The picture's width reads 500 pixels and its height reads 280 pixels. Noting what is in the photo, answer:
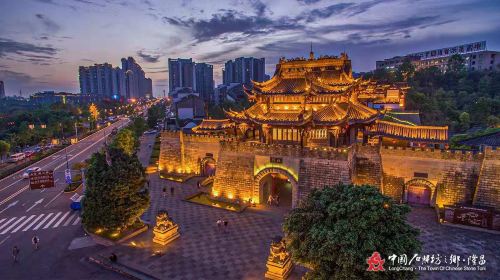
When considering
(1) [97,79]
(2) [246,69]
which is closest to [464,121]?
(2) [246,69]

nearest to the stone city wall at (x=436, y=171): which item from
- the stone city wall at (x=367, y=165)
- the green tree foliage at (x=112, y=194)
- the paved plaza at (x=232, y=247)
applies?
→ the stone city wall at (x=367, y=165)

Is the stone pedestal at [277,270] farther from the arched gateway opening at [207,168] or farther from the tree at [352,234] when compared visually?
the arched gateway opening at [207,168]

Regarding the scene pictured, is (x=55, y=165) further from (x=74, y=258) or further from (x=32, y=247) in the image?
(x=74, y=258)

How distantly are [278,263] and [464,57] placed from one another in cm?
10441

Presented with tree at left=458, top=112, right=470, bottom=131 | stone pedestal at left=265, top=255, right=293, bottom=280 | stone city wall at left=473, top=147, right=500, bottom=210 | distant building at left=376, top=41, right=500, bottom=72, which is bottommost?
stone pedestal at left=265, top=255, right=293, bottom=280

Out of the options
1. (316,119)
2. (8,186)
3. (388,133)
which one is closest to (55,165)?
(8,186)

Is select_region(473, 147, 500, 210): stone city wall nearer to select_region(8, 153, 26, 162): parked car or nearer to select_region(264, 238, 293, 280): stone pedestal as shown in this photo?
select_region(264, 238, 293, 280): stone pedestal

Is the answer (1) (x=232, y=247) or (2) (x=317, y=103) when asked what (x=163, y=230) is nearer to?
(1) (x=232, y=247)

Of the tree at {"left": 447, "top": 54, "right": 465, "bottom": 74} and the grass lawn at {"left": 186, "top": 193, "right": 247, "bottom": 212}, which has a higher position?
the tree at {"left": 447, "top": 54, "right": 465, "bottom": 74}

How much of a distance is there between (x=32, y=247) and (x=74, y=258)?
4.21 meters

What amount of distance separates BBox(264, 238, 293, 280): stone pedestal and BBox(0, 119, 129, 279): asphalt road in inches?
355

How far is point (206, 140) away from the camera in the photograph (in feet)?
114

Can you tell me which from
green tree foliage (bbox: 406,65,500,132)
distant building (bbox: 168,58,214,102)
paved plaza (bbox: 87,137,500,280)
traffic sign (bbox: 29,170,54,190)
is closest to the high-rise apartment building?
distant building (bbox: 168,58,214,102)
